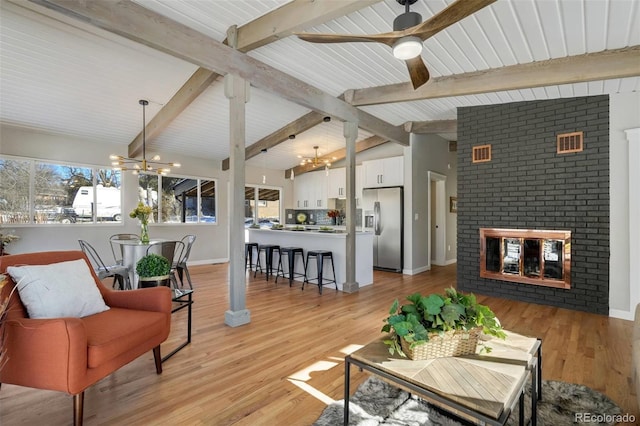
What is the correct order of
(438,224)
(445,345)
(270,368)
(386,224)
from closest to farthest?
1. (445,345)
2. (270,368)
3. (386,224)
4. (438,224)

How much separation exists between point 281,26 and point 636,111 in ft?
14.4

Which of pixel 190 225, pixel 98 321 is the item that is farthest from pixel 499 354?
pixel 190 225

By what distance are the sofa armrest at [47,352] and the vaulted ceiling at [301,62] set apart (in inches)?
93.1

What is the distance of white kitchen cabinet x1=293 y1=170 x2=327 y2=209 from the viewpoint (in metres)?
8.90

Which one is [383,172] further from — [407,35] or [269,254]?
[407,35]

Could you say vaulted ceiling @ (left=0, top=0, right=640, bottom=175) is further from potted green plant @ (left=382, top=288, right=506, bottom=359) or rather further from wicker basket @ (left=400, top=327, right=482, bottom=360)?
wicker basket @ (left=400, top=327, right=482, bottom=360)

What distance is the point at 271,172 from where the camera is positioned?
9195 mm

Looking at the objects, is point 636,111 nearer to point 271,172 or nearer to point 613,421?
point 613,421

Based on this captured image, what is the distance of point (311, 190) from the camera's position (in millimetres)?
9203

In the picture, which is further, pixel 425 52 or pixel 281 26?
pixel 425 52

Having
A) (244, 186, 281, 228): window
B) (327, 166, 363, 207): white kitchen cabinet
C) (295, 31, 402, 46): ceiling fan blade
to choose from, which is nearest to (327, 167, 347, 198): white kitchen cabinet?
(327, 166, 363, 207): white kitchen cabinet

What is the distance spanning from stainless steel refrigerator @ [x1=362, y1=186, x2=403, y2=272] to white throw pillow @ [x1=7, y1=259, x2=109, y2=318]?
549cm

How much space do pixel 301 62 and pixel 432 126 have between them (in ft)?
11.3

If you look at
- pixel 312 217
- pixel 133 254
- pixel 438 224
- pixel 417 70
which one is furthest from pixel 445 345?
pixel 312 217
